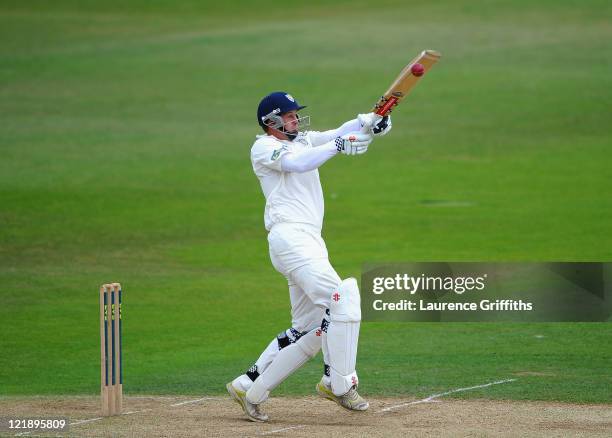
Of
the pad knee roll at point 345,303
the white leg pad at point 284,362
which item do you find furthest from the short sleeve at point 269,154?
the white leg pad at point 284,362

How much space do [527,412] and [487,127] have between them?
1818cm

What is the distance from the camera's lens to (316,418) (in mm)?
9094

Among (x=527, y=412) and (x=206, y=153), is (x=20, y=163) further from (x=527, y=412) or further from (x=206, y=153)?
(x=527, y=412)

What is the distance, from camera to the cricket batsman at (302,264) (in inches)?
344

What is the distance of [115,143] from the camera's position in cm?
2553

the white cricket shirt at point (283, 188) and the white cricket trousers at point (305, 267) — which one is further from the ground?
the white cricket shirt at point (283, 188)

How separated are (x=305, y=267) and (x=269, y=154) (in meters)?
0.88

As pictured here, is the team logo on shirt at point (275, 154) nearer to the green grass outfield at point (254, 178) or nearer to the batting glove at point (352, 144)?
the batting glove at point (352, 144)

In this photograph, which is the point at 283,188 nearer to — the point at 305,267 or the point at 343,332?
the point at 305,267

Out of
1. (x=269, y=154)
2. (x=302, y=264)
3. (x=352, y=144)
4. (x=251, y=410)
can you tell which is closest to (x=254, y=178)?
(x=269, y=154)

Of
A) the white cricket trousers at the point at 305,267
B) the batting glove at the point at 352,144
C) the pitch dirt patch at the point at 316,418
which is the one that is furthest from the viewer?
the white cricket trousers at the point at 305,267

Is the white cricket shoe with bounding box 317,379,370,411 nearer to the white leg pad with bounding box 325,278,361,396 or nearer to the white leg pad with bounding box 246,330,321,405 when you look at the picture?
the white leg pad with bounding box 325,278,361,396

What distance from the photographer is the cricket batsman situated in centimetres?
873

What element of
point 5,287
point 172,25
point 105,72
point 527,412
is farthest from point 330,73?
point 527,412
